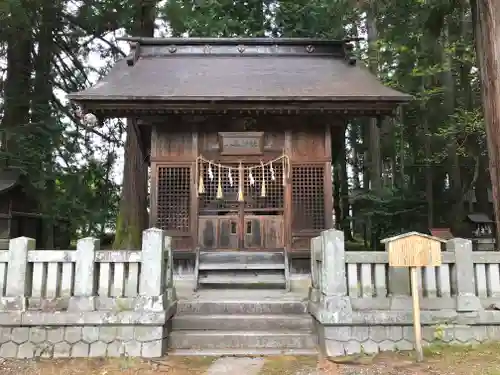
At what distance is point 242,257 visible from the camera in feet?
30.5

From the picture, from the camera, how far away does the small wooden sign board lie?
17.4 ft

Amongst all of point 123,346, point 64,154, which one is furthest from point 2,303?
point 64,154

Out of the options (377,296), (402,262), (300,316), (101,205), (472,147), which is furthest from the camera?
(101,205)

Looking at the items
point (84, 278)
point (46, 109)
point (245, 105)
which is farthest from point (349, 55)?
point (46, 109)

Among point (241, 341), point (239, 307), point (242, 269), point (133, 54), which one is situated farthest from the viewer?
point (133, 54)

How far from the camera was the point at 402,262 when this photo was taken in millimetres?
5332

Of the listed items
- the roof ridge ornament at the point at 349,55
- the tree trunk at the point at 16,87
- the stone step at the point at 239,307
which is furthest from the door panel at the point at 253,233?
the tree trunk at the point at 16,87

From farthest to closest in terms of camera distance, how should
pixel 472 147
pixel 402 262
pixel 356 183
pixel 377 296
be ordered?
1. pixel 356 183
2. pixel 472 147
3. pixel 377 296
4. pixel 402 262

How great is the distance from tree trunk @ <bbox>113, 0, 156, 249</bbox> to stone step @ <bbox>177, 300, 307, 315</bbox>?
557 centimetres

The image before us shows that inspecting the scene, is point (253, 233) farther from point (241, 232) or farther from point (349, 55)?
point (349, 55)

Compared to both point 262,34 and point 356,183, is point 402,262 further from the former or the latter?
point 356,183

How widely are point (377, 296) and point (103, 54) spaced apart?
15.1 metres

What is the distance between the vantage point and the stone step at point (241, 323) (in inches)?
248

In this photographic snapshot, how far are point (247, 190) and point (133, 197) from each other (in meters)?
4.08
